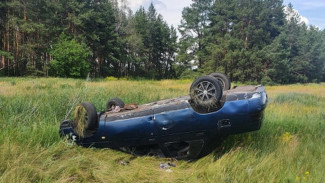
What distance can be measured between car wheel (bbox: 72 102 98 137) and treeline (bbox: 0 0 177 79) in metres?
28.9

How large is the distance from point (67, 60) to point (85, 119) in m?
31.3

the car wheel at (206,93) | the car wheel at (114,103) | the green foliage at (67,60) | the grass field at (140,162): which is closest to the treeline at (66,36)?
the green foliage at (67,60)

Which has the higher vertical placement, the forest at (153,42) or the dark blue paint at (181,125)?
the forest at (153,42)

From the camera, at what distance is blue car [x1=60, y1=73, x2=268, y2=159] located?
10.0 ft

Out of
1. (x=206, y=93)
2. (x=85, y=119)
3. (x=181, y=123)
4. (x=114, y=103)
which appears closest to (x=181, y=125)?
(x=181, y=123)

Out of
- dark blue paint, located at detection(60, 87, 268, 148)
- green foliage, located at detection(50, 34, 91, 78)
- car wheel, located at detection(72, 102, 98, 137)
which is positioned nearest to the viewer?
dark blue paint, located at detection(60, 87, 268, 148)

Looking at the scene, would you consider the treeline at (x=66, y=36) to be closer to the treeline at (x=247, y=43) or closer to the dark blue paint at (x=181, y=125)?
the treeline at (x=247, y=43)

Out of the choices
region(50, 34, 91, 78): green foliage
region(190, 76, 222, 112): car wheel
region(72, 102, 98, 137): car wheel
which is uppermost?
region(50, 34, 91, 78): green foliage

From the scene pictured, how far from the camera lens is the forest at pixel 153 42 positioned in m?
31.9

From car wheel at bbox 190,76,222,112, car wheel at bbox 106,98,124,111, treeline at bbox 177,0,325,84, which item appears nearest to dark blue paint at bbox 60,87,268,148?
car wheel at bbox 190,76,222,112

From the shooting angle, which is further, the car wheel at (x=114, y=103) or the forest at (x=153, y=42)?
the forest at (x=153, y=42)

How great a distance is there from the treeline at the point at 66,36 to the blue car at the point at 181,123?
2925 centimetres

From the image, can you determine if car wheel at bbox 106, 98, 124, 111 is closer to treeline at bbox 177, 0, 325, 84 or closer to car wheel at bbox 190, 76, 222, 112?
car wheel at bbox 190, 76, 222, 112

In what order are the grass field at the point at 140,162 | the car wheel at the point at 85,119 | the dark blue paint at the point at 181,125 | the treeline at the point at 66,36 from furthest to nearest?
the treeline at the point at 66,36
the car wheel at the point at 85,119
the dark blue paint at the point at 181,125
the grass field at the point at 140,162
